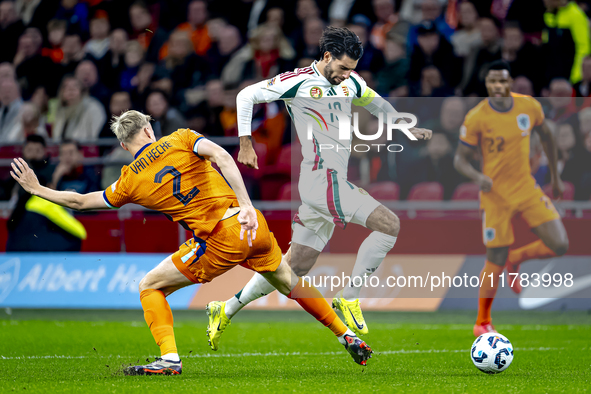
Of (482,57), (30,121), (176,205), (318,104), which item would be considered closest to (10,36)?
(30,121)

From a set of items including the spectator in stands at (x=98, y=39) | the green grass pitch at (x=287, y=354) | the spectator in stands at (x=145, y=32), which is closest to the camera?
the green grass pitch at (x=287, y=354)

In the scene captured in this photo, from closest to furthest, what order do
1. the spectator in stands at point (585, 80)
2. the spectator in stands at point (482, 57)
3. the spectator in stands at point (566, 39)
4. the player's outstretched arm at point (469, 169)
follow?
the player's outstretched arm at point (469, 169) < the spectator in stands at point (585, 80) < the spectator in stands at point (482, 57) < the spectator in stands at point (566, 39)

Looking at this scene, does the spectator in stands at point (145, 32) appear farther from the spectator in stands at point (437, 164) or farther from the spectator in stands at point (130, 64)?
the spectator in stands at point (437, 164)

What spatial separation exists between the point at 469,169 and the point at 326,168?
6.16 ft

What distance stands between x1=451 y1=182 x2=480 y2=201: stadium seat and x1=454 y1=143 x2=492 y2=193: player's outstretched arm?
1.72ft

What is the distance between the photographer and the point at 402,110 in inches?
324

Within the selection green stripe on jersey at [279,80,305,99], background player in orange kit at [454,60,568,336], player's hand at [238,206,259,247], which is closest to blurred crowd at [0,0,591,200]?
background player in orange kit at [454,60,568,336]

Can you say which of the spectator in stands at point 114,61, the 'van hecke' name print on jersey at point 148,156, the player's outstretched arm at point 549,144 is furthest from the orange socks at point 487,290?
the spectator in stands at point 114,61

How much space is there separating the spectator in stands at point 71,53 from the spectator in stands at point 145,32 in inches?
39.8

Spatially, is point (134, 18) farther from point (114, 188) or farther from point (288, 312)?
point (114, 188)

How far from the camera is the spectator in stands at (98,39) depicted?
1422cm

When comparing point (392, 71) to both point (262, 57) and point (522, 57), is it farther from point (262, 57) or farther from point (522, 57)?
point (262, 57)

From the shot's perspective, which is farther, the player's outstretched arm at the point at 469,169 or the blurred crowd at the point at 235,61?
the blurred crowd at the point at 235,61

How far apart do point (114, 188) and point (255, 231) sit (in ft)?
3.66
